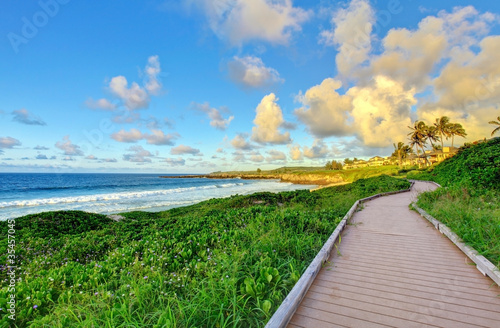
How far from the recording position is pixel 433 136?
48969mm

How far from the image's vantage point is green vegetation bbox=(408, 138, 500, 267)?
457 centimetres

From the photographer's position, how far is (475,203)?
7.37m

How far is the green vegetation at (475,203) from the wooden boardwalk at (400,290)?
1.47ft

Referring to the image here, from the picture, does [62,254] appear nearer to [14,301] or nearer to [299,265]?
[14,301]

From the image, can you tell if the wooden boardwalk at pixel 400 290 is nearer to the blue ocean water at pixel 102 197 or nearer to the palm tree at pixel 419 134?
the blue ocean water at pixel 102 197

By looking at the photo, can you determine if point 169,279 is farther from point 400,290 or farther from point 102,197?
point 102,197

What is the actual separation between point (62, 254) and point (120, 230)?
286 cm

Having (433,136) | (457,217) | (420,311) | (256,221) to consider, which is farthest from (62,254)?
(433,136)

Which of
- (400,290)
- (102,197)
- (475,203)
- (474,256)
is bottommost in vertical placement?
(102,197)

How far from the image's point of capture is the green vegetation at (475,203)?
15.0ft

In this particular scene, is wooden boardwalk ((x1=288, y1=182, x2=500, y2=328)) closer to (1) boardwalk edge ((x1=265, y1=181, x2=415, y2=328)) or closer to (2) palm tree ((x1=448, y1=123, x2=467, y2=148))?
(1) boardwalk edge ((x1=265, y1=181, x2=415, y2=328))

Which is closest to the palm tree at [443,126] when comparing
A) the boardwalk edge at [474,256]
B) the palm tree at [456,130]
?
the palm tree at [456,130]

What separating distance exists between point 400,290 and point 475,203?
6.63m

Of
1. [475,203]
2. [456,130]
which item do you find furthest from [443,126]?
[475,203]
